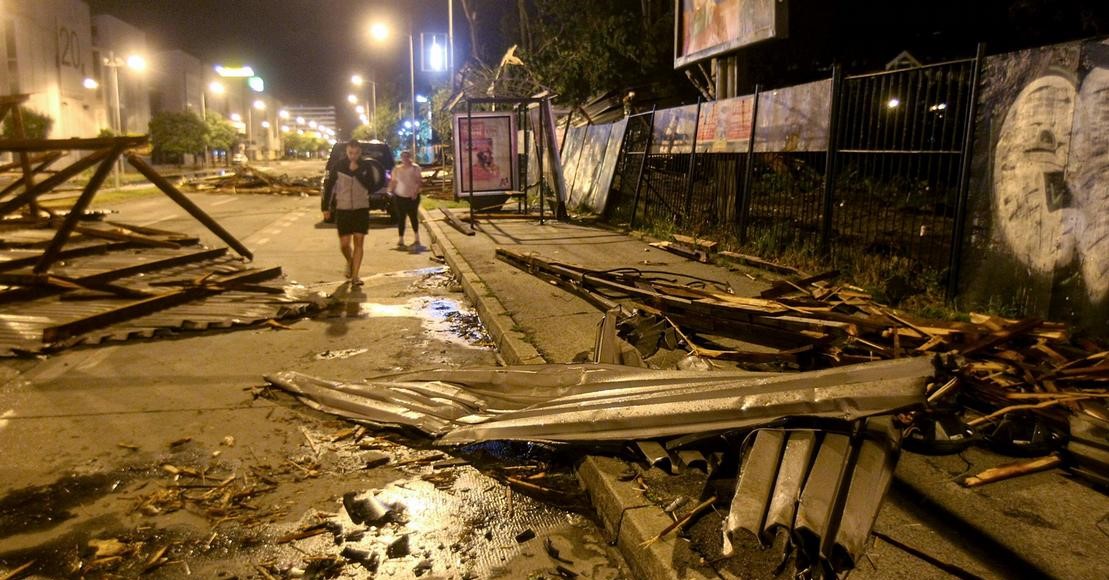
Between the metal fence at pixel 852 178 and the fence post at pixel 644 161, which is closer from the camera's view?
the metal fence at pixel 852 178

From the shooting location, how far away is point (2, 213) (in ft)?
25.5

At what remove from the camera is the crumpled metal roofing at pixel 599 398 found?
10.6ft

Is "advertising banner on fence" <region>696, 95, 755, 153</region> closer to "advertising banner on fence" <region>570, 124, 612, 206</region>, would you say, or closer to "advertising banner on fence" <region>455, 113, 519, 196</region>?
"advertising banner on fence" <region>570, 124, 612, 206</region>

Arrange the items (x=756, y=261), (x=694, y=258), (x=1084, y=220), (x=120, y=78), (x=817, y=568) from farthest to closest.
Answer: (x=120, y=78) < (x=694, y=258) < (x=756, y=261) < (x=1084, y=220) < (x=817, y=568)

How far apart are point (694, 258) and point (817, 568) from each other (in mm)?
8727

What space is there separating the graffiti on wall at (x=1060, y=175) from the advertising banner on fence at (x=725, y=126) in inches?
193

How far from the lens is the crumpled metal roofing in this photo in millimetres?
3227

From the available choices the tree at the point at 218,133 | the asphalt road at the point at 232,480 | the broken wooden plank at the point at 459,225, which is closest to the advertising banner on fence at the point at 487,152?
the broken wooden plank at the point at 459,225

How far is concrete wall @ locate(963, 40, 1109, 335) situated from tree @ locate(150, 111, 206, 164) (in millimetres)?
53290

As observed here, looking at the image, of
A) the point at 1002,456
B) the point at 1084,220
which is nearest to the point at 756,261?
the point at 1084,220

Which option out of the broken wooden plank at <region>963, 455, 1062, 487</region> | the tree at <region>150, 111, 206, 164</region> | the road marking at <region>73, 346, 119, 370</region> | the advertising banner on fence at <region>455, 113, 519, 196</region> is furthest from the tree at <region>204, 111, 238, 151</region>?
the broken wooden plank at <region>963, 455, 1062, 487</region>

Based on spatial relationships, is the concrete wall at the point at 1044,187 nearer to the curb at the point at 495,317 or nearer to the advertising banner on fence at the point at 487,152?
the curb at the point at 495,317

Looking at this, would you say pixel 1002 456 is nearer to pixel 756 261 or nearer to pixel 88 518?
pixel 88 518

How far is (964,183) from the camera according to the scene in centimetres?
755
